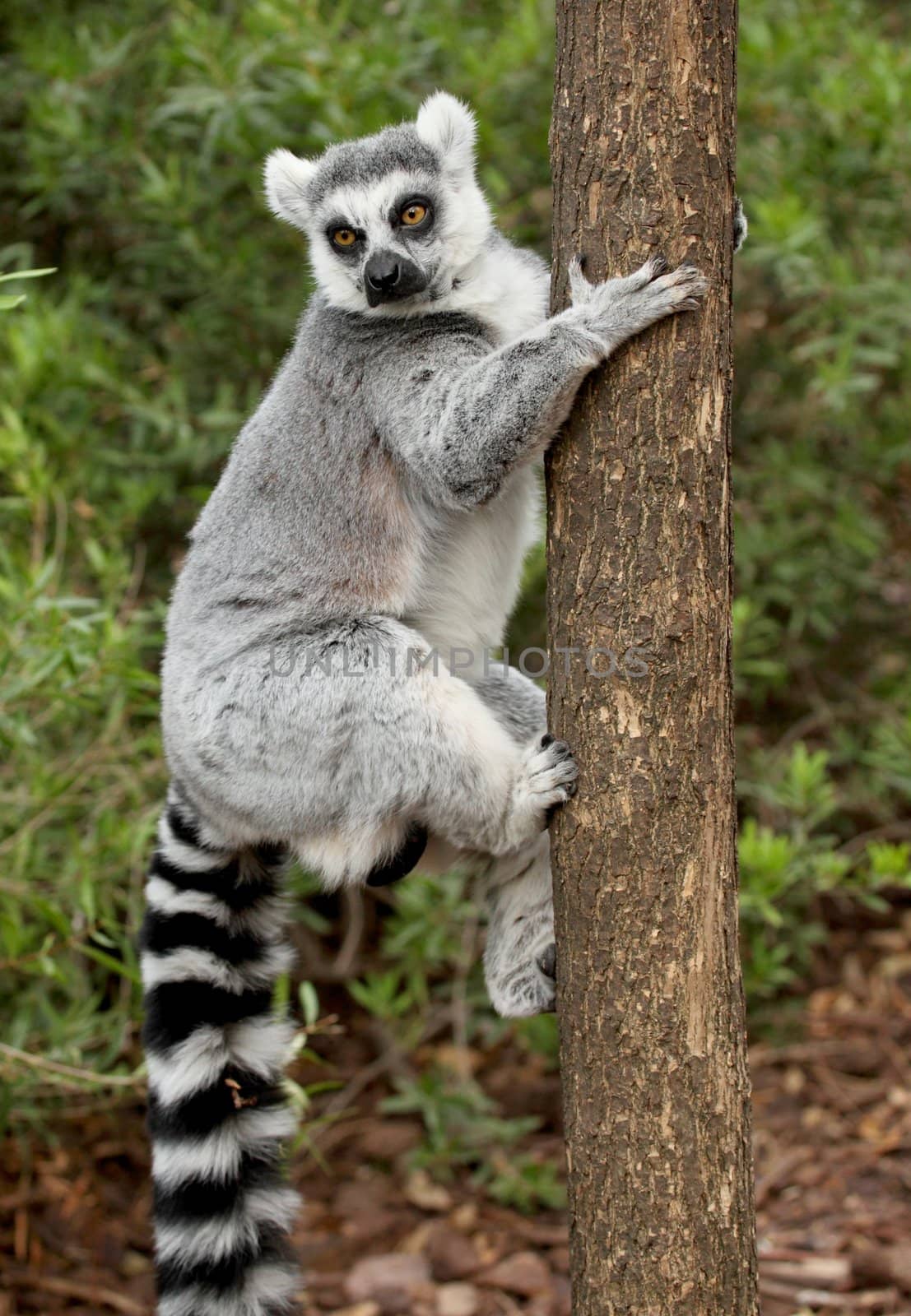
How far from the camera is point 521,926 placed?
3.48 meters

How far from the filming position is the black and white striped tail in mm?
3012

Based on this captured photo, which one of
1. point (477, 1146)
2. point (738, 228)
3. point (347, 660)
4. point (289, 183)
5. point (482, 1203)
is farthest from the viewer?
point (477, 1146)

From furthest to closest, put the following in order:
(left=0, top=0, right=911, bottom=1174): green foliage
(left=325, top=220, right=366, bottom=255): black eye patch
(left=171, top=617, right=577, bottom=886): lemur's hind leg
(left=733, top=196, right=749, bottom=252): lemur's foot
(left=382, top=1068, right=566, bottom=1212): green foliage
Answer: (left=382, top=1068, right=566, bottom=1212): green foliage
(left=0, top=0, right=911, bottom=1174): green foliage
(left=325, top=220, right=366, bottom=255): black eye patch
(left=171, top=617, right=577, bottom=886): lemur's hind leg
(left=733, top=196, right=749, bottom=252): lemur's foot

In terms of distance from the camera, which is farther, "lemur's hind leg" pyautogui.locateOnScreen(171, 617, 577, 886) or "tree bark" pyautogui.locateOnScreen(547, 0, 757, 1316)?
"lemur's hind leg" pyautogui.locateOnScreen(171, 617, 577, 886)

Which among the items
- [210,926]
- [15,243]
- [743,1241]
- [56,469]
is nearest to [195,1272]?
[210,926]

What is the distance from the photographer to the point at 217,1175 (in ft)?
10.1

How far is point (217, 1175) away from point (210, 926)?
0.63 m

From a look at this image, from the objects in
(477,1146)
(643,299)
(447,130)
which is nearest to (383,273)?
(447,130)

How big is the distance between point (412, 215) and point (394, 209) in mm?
59

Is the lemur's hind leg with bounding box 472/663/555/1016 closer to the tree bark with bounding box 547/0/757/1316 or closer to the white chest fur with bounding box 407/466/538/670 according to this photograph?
the white chest fur with bounding box 407/466/538/670

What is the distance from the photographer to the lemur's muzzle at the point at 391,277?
342cm


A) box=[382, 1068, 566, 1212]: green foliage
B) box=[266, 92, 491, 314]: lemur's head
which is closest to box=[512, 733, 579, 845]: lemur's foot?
box=[266, 92, 491, 314]: lemur's head

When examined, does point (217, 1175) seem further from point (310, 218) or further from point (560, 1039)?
point (310, 218)

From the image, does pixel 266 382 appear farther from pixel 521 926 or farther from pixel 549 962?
pixel 549 962
